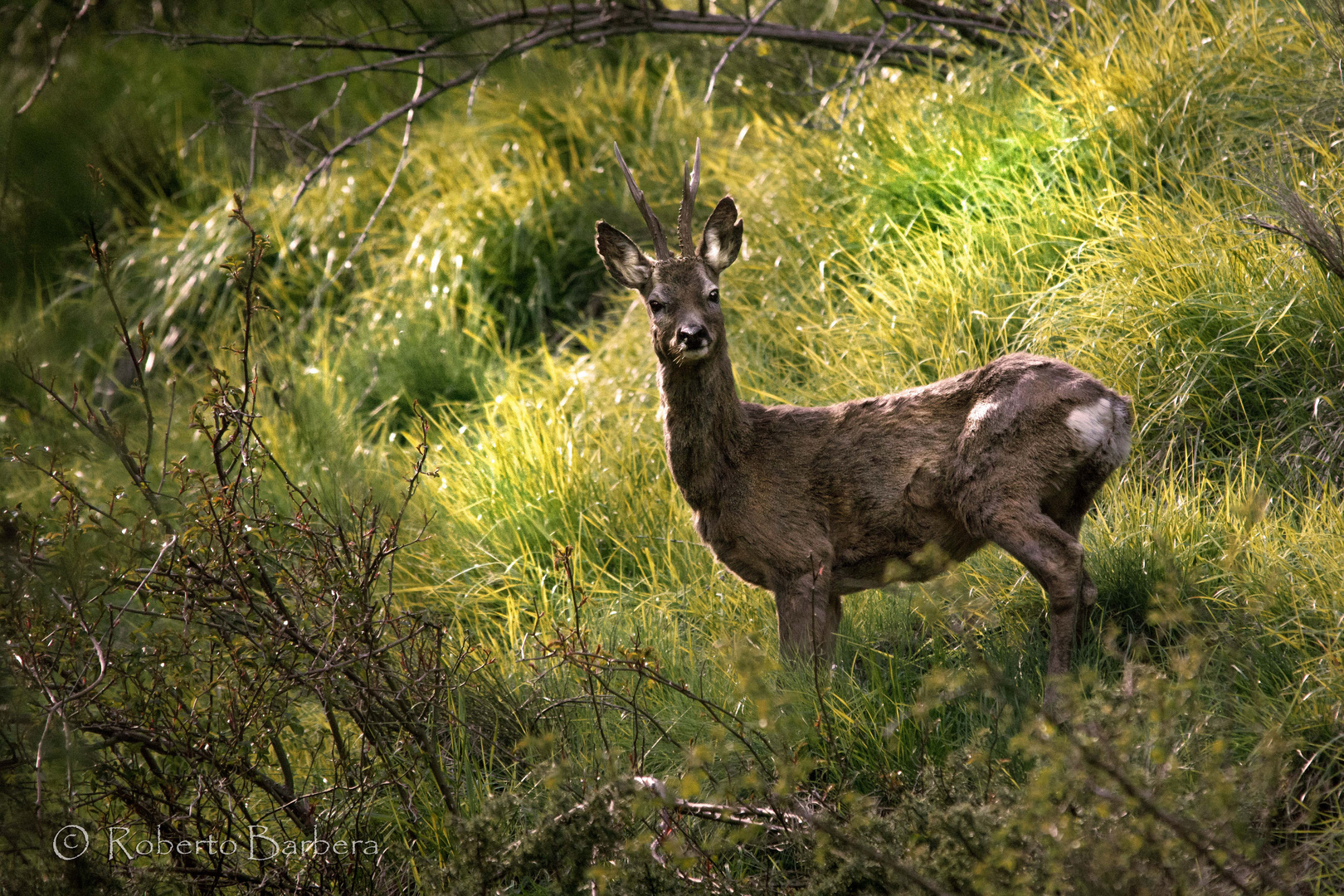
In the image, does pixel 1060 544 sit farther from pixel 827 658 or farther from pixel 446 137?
pixel 446 137

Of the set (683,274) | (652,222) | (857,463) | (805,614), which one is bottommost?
(805,614)

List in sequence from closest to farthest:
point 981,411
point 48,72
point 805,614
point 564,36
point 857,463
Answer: point 48,72, point 981,411, point 805,614, point 857,463, point 564,36

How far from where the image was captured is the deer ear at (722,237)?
5230 mm

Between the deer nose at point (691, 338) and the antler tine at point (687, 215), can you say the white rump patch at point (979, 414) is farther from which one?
the antler tine at point (687, 215)

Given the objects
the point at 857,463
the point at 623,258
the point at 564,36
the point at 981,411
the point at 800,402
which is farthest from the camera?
the point at 564,36

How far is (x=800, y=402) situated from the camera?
6527mm

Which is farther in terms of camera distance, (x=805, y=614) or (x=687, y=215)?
(x=687, y=215)

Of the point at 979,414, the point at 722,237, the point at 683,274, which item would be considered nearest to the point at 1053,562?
the point at 979,414

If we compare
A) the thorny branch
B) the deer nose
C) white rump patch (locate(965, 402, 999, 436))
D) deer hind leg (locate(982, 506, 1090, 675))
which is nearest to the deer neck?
the deer nose

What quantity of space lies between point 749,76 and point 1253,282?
4.57 metres

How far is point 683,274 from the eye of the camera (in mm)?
5035

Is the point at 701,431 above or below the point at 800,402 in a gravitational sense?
above

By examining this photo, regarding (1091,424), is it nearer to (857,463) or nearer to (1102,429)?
(1102,429)

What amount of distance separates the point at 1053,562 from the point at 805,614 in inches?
37.1
